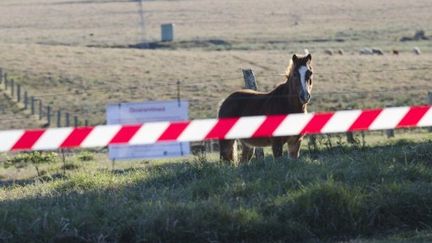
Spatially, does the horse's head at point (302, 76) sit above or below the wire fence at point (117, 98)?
above

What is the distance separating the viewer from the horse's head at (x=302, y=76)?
12.5m

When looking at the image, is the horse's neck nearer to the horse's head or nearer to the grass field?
the horse's head

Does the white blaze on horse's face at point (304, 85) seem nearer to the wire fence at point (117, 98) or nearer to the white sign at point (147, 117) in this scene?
the white sign at point (147, 117)

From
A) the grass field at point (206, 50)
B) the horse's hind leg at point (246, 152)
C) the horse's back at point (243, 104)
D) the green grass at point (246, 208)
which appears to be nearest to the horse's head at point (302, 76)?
the horse's back at point (243, 104)

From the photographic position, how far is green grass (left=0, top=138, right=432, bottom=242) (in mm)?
7977

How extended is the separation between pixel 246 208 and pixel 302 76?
176 inches

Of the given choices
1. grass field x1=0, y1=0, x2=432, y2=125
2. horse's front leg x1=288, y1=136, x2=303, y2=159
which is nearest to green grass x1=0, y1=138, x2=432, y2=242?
horse's front leg x1=288, y1=136, x2=303, y2=159

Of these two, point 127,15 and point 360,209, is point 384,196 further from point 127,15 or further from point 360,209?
point 127,15

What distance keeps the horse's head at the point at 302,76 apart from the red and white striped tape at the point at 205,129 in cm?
239

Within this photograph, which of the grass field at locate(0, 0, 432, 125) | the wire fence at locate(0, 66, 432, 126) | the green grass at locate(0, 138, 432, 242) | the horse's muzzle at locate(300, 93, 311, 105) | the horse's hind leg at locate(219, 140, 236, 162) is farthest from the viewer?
the grass field at locate(0, 0, 432, 125)

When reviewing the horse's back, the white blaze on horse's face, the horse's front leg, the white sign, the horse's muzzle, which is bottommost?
the white sign

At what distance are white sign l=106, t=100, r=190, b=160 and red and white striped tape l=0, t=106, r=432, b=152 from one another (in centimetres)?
727

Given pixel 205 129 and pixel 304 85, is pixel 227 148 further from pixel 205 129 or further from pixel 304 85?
pixel 205 129

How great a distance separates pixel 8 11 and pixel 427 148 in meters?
127
